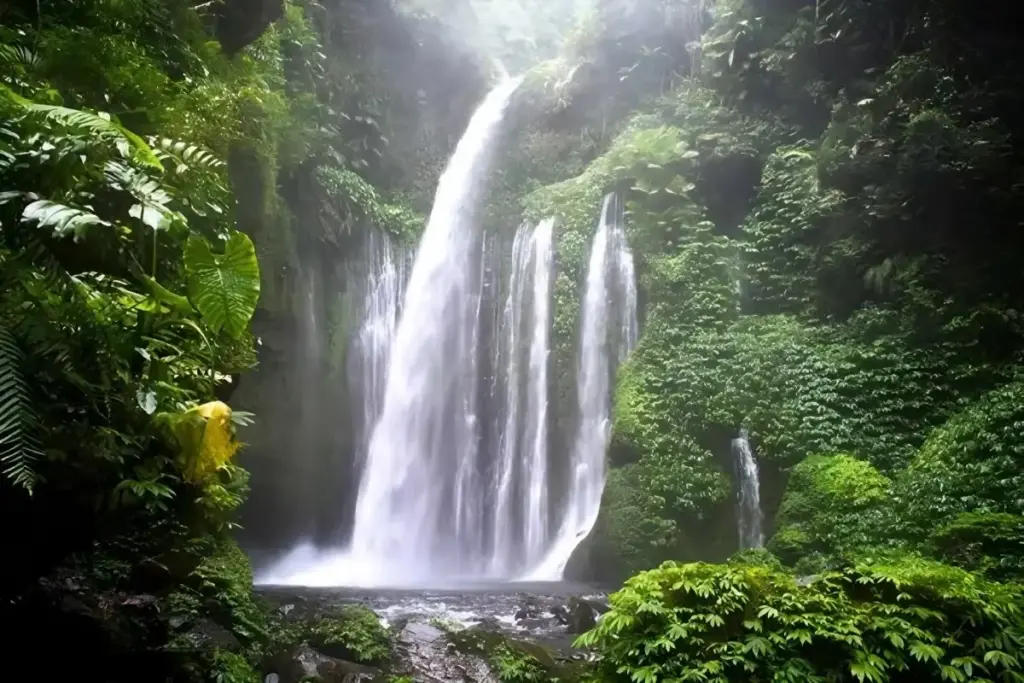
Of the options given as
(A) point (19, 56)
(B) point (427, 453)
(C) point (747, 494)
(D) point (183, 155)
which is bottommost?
(C) point (747, 494)

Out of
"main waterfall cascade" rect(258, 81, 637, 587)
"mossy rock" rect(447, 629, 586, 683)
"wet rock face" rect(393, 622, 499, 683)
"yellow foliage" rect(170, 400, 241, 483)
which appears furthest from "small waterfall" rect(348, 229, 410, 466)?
"yellow foliage" rect(170, 400, 241, 483)

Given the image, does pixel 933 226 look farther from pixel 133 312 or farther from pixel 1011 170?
pixel 133 312

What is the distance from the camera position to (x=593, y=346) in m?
12.7

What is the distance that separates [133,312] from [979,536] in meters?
7.65

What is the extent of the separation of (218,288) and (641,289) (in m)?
9.28

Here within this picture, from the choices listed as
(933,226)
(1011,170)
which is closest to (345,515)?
(933,226)

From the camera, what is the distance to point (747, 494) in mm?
9930

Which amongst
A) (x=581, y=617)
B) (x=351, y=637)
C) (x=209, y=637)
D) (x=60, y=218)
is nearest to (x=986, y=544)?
(x=581, y=617)

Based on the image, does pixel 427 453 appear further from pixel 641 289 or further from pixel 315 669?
pixel 315 669

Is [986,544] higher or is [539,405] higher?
[539,405]

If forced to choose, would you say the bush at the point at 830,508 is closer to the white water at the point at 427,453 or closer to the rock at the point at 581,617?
the rock at the point at 581,617

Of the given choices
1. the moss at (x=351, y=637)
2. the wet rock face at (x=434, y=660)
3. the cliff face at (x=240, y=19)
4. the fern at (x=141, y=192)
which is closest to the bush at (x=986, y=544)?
the wet rock face at (x=434, y=660)

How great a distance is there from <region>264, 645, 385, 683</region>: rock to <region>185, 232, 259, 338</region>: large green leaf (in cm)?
238

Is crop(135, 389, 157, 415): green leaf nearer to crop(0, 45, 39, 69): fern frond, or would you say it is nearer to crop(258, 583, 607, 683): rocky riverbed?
crop(258, 583, 607, 683): rocky riverbed
